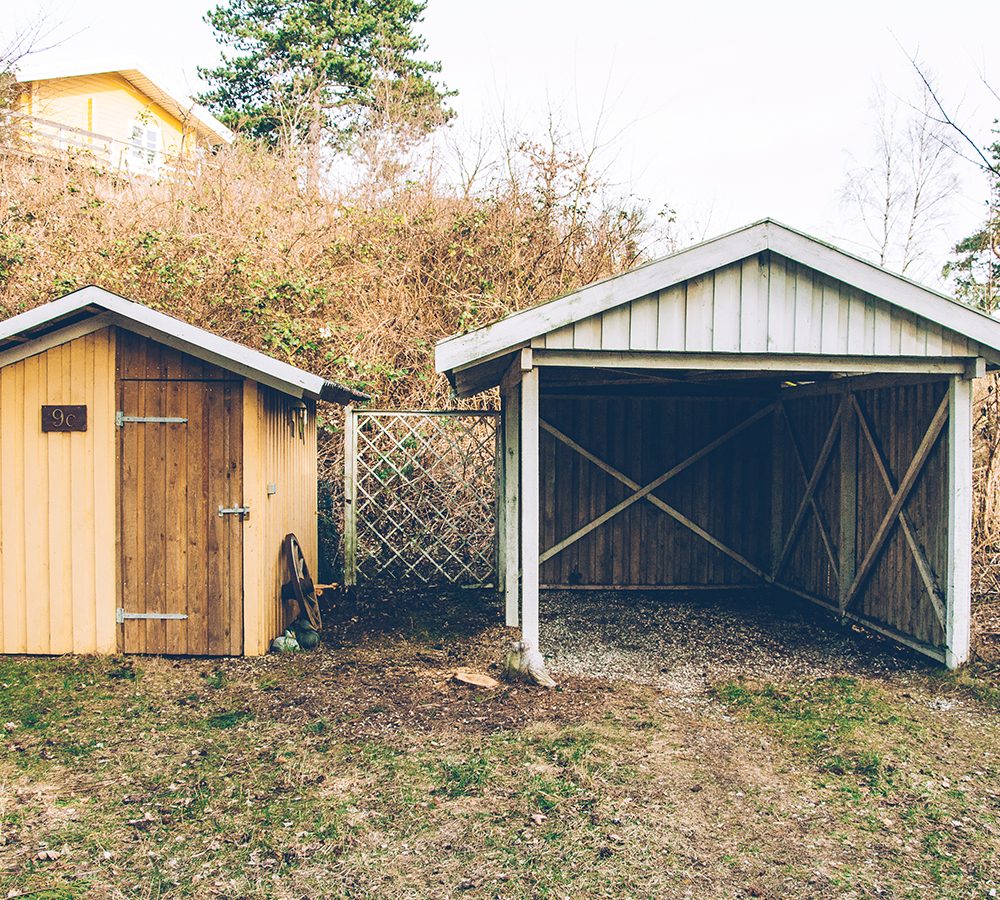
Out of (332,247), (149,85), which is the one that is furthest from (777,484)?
(149,85)

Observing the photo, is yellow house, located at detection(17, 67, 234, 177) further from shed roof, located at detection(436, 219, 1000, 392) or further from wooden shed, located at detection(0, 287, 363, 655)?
shed roof, located at detection(436, 219, 1000, 392)

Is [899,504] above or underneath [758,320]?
underneath

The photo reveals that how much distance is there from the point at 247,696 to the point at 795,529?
5.43 metres

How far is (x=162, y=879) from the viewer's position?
10.7 feet

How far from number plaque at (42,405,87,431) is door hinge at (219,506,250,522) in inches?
45.8

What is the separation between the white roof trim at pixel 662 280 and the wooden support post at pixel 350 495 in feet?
10.6

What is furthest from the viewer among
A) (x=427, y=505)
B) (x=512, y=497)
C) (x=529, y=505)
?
(x=427, y=505)

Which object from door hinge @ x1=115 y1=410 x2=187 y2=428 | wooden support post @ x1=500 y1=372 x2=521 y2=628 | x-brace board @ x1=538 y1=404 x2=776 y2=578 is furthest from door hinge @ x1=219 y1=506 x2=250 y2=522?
x-brace board @ x1=538 y1=404 x2=776 y2=578

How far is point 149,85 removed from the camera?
22.3 m

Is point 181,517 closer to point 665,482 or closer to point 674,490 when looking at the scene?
point 665,482

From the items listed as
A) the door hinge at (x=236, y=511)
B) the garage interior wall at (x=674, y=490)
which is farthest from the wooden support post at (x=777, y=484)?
the door hinge at (x=236, y=511)

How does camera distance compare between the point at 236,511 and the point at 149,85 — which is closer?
the point at 236,511

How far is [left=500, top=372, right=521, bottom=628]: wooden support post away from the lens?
22.0 ft

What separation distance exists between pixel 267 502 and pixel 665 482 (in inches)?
169
